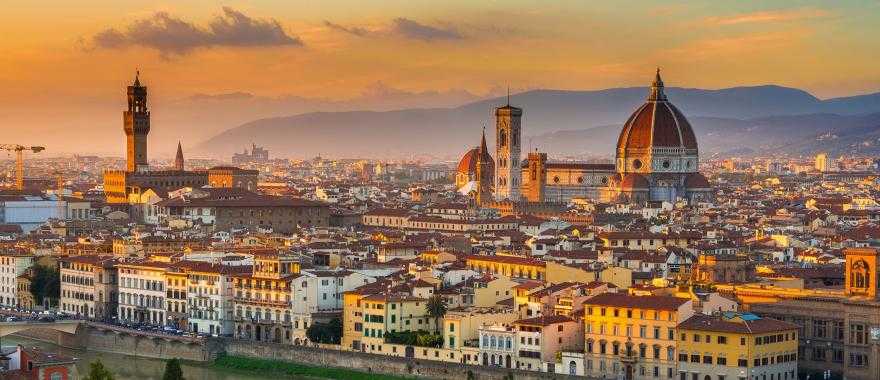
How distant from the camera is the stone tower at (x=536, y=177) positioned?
114162 mm

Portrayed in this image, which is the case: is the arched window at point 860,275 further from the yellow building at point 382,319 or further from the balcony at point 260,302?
the balcony at point 260,302

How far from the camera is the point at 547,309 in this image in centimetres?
4578

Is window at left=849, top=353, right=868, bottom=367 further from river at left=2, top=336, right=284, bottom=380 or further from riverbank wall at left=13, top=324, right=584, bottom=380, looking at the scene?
river at left=2, top=336, right=284, bottom=380

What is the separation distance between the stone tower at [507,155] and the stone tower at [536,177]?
129cm

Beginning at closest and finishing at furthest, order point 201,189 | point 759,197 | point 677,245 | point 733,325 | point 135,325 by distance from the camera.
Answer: point 733,325 → point 135,325 → point 677,245 → point 201,189 → point 759,197

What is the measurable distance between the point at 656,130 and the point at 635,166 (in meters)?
2.56

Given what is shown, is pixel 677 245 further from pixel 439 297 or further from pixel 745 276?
pixel 439 297

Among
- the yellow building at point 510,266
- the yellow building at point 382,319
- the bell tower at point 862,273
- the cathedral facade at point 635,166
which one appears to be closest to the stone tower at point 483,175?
the cathedral facade at point 635,166

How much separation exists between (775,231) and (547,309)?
33.6 metres

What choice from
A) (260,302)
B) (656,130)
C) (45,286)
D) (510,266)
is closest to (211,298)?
(260,302)

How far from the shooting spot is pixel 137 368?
160ft

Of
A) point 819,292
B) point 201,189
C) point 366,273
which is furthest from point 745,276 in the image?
point 201,189

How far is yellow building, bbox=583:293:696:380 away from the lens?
40.6m

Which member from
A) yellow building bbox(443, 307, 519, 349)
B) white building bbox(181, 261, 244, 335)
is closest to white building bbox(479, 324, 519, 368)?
yellow building bbox(443, 307, 519, 349)
